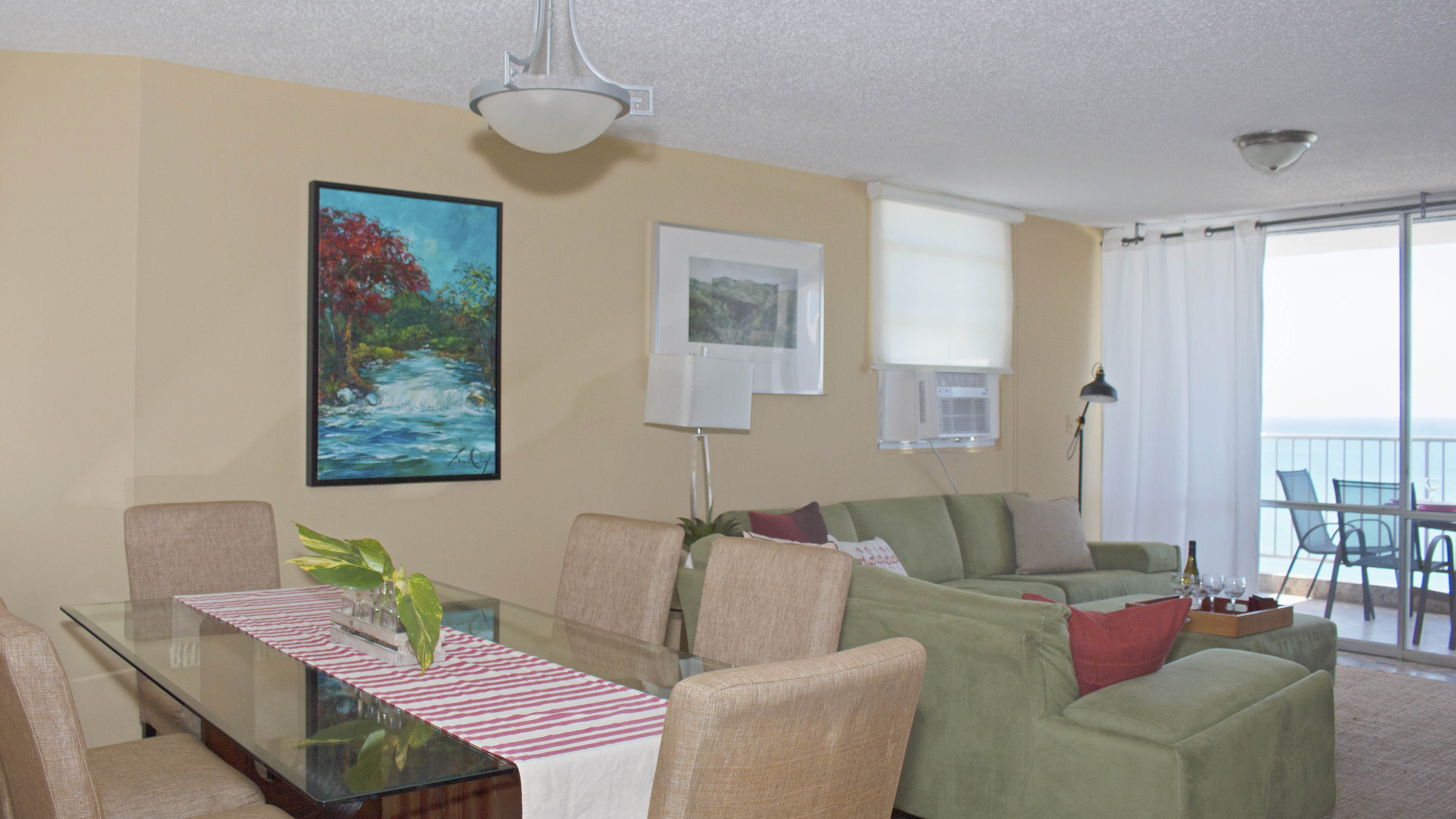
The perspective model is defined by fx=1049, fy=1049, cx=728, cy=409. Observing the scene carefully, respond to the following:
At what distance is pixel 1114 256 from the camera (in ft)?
23.0

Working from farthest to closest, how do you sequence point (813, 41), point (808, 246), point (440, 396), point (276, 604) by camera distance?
point (808, 246)
point (440, 396)
point (813, 41)
point (276, 604)

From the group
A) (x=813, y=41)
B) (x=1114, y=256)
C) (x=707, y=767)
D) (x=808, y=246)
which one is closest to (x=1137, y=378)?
A: (x=1114, y=256)

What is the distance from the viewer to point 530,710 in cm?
188

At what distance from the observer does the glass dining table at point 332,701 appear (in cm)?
160

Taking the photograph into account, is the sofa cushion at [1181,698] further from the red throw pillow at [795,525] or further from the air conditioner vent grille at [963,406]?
the air conditioner vent grille at [963,406]

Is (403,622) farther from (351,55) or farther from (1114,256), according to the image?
(1114,256)

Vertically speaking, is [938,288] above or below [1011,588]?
above

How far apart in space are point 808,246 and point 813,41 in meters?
2.05

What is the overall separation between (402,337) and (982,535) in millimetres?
3236

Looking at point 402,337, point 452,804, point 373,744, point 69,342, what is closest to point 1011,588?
point 402,337

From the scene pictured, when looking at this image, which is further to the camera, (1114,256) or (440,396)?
Result: (1114,256)

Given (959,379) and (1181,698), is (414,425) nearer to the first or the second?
(1181,698)

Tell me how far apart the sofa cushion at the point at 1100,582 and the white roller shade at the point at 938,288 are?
4.28 ft

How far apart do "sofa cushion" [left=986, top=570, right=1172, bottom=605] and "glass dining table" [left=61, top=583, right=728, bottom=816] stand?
324cm
